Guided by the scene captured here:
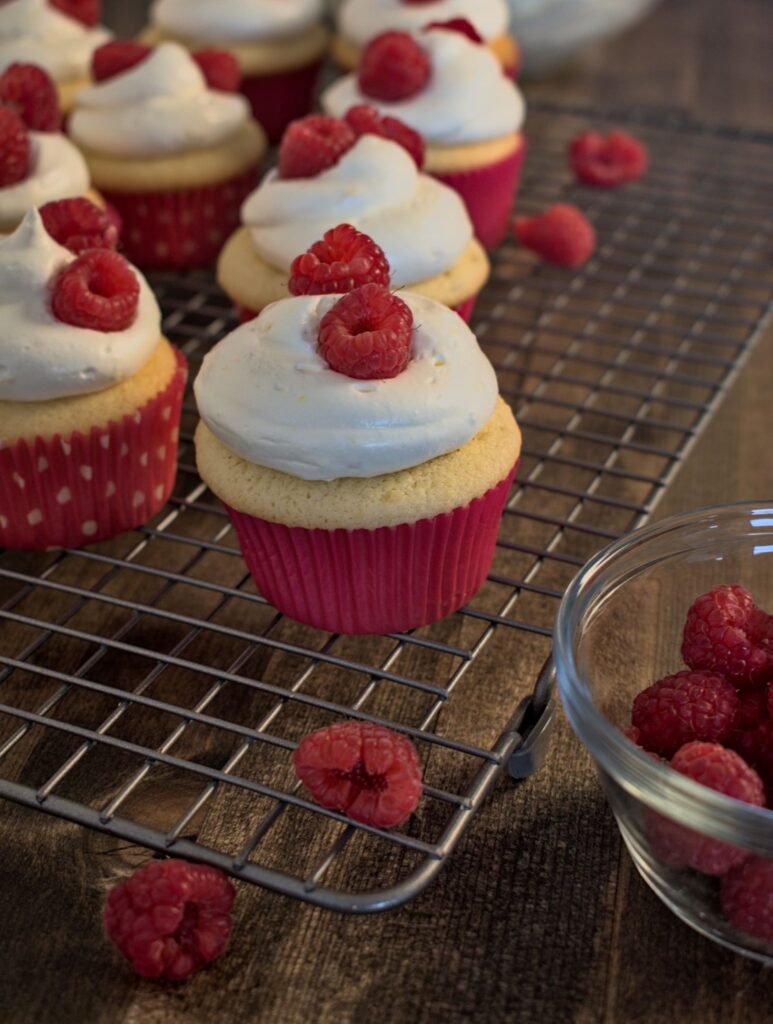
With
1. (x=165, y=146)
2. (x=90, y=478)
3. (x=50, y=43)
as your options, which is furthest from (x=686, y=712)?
(x=50, y=43)

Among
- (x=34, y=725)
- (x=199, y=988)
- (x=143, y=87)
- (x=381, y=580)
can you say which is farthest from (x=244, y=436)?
(x=143, y=87)

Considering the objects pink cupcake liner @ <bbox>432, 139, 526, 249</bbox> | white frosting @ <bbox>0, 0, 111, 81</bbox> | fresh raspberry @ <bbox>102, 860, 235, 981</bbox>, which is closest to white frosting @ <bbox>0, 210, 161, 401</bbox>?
fresh raspberry @ <bbox>102, 860, 235, 981</bbox>

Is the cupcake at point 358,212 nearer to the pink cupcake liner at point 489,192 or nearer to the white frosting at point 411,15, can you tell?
the pink cupcake liner at point 489,192

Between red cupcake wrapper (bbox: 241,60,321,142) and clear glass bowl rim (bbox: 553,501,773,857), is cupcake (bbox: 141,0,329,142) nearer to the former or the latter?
red cupcake wrapper (bbox: 241,60,321,142)

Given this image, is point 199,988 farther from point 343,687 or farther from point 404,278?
point 404,278

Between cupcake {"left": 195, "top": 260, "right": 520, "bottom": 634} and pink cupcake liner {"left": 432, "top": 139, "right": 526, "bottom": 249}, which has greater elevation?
cupcake {"left": 195, "top": 260, "right": 520, "bottom": 634}

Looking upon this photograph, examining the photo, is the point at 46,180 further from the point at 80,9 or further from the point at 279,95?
the point at 279,95

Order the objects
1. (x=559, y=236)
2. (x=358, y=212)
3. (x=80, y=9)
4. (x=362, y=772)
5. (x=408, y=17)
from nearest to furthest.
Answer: (x=362, y=772), (x=358, y=212), (x=559, y=236), (x=408, y=17), (x=80, y=9)
